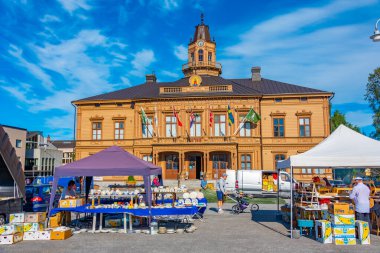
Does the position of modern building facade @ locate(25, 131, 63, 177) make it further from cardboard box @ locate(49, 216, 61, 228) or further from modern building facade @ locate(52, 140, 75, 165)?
cardboard box @ locate(49, 216, 61, 228)

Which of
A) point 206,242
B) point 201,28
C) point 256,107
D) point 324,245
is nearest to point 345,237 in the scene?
point 324,245

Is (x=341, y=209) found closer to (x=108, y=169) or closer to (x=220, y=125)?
(x=108, y=169)

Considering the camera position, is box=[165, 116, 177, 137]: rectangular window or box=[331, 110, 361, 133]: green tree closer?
box=[165, 116, 177, 137]: rectangular window

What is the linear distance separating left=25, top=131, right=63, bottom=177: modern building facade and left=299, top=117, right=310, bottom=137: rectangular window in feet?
116

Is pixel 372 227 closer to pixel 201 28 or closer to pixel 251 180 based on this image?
pixel 251 180

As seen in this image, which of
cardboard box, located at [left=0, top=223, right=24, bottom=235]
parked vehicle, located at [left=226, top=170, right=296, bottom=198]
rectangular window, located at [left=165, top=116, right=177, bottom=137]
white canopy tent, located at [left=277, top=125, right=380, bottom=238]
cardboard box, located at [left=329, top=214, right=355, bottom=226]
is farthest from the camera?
rectangular window, located at [left=165, top=116, right=177, bottom=137]

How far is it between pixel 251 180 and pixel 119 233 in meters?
Result: 15.9

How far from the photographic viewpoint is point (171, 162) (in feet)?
125

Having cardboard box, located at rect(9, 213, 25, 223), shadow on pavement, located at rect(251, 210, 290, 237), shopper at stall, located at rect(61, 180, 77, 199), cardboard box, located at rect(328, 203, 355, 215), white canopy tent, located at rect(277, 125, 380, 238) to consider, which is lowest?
shadow on pavement, located at rect(251, 210, 290, 237)

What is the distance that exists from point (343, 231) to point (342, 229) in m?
0.06

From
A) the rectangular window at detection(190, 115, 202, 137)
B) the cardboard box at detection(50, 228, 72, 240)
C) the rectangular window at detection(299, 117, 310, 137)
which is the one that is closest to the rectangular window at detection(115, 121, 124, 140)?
the rectangular window at detection(190, 115, 202, 137)

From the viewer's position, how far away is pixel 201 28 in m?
47.8

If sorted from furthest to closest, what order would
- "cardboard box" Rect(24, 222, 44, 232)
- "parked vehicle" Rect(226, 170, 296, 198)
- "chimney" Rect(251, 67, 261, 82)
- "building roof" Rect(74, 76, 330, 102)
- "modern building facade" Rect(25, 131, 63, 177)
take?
1. "modern building facade" Rect(25, 131, 63, 177)
2. "chimney" Rect(251, 67, 261, 82)
3. "building roof" Rect(74, 76, 330, 102)
4. "parked vehicle" Rect(226, 170, 296, 198)
5. "cardboard box" Rect(24, 222, 44, 232)

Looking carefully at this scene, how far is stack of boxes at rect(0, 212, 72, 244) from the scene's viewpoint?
10.4 metres
